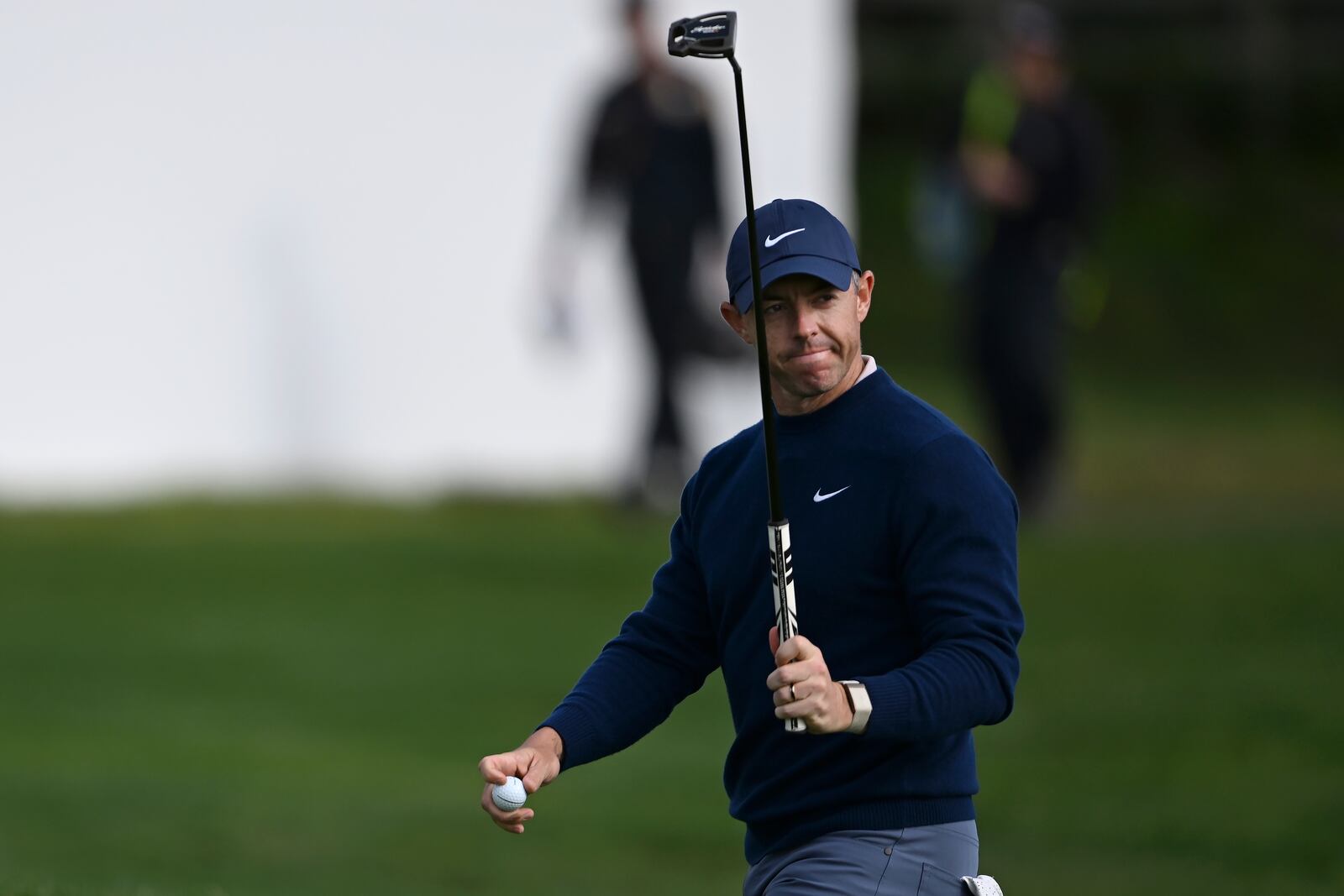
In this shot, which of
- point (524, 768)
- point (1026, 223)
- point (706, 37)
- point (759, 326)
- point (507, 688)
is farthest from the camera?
point (1026, 223)

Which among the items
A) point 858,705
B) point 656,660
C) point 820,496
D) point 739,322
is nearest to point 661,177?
point 656,660

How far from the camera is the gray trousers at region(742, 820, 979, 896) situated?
179 inches

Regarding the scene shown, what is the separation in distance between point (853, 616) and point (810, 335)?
Answer: 52cm

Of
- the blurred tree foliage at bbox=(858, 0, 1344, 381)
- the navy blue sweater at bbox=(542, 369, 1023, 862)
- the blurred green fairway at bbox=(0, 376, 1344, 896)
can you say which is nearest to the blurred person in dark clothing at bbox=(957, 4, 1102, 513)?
the blurred green fairway at bbox=(0, 376, 1344, 896)

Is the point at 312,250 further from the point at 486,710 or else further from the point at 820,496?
the point at 820,496

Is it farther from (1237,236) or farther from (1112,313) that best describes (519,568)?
(1237,236)

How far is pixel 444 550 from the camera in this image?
54.3ft

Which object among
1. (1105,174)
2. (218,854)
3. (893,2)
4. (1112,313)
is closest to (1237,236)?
(1112,313)

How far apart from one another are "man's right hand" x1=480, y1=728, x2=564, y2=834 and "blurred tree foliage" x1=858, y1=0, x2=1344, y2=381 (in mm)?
26817

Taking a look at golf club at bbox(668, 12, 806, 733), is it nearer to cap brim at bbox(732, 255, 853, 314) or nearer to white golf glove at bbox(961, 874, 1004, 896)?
cap brim at bbox(732, 255, 853, 314)

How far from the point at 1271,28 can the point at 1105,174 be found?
25436 mm

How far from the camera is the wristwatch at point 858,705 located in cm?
419

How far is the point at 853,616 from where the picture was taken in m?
4.55

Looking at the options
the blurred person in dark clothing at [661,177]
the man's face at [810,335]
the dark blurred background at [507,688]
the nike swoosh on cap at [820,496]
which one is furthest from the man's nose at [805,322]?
the blurred person in dark clothing at [661,177]
